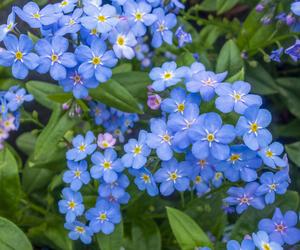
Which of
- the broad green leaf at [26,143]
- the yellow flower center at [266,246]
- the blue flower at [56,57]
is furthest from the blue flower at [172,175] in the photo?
the broad green leaf at [26,143]

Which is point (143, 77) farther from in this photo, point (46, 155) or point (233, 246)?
point (233, 246)

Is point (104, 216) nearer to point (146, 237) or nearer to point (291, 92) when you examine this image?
point (146, 237)

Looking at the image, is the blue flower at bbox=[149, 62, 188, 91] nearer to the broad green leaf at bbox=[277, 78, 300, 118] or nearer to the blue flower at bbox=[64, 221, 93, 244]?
the blue flower at bbox=[64, 221, 93, 244]

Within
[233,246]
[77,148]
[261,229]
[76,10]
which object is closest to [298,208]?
[261,229]

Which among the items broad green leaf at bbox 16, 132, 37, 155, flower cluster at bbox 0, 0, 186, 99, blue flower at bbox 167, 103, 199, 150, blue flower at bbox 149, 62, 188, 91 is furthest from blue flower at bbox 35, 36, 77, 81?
broad green leaf at bbox 16, 132, 37, 155

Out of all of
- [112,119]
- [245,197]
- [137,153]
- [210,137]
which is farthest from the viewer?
[112,119]

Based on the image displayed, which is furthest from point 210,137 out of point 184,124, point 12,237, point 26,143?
point 26,143
